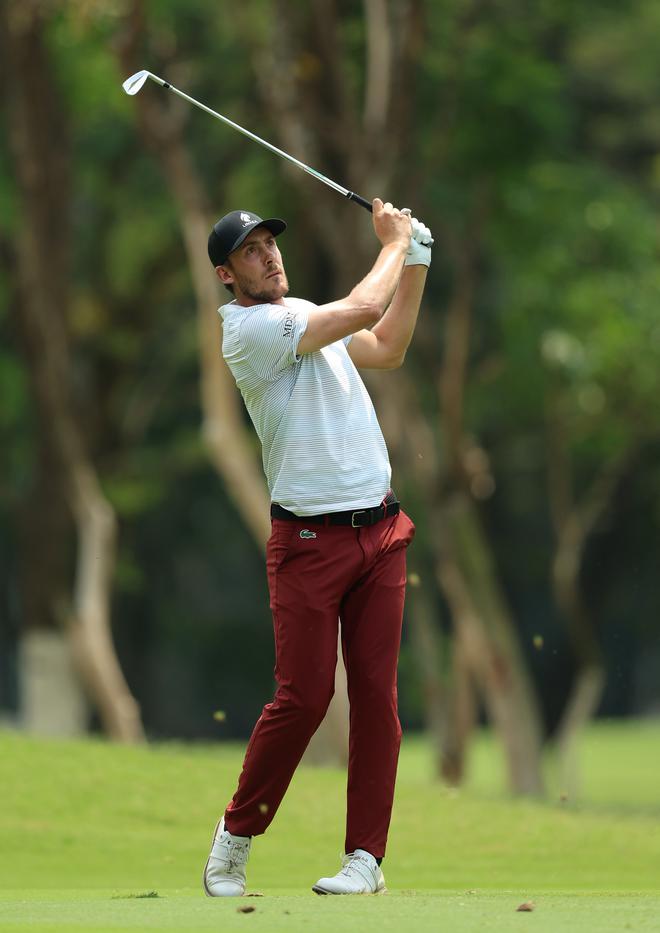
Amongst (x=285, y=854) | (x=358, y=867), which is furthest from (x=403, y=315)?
(x=285, y=854)

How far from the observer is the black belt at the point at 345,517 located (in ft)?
19.4

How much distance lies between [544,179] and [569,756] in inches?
274

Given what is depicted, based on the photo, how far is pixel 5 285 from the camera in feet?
72.2

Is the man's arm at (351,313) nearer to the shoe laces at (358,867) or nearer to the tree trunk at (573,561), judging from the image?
the shoe laces at (358,867)

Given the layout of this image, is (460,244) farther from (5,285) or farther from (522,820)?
(522,820)

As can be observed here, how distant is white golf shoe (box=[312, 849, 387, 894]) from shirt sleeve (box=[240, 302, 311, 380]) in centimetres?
158

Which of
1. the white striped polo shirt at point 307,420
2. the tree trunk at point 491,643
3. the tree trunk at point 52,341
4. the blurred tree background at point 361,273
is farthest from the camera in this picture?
the tree trunk at point 52,341

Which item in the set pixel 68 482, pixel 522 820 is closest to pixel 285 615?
pixel 522 820

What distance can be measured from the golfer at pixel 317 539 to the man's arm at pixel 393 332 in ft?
0.58

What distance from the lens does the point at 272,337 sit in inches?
227

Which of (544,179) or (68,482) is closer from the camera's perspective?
(544,179)

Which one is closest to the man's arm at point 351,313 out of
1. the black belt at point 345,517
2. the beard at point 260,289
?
the beard at point 260,289

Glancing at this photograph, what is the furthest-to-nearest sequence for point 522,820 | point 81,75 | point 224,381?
point 81,75
point 224,381
point 522,820

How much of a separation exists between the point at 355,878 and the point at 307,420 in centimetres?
147
